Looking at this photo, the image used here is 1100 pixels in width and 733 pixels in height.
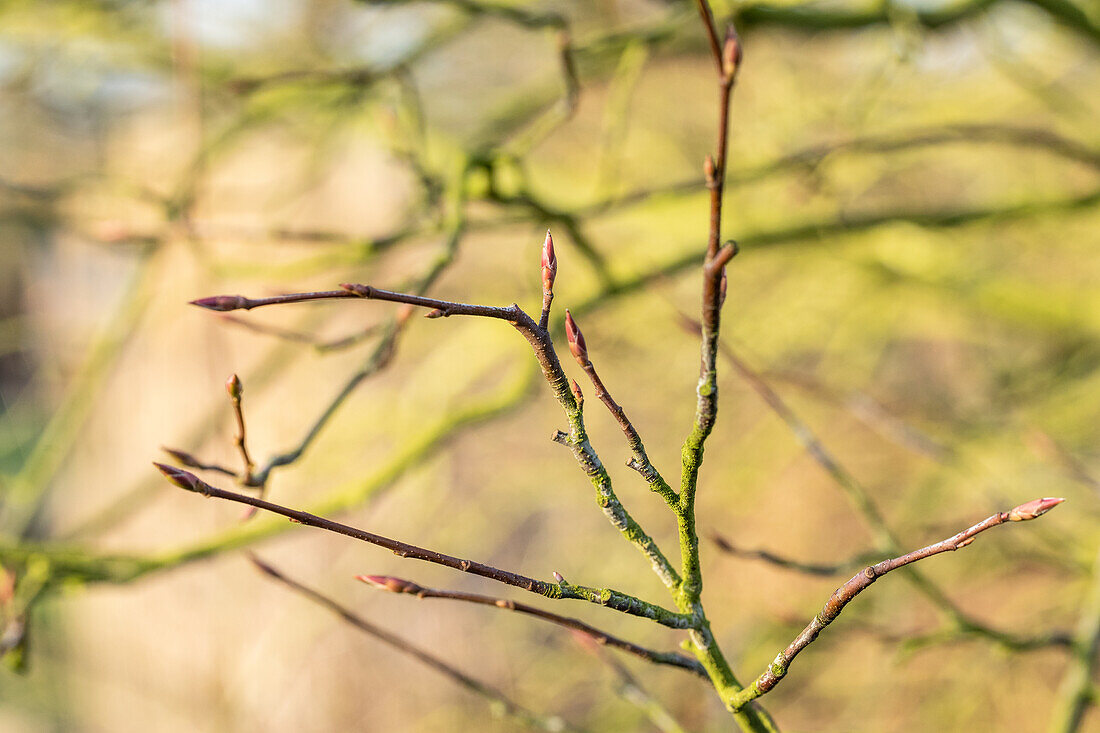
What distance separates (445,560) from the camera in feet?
1.66

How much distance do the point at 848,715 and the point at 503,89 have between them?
2.63 meters

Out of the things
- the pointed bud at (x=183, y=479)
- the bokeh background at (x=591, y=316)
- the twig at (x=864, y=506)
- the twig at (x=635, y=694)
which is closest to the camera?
the pointed bud at (x=183, y=479)

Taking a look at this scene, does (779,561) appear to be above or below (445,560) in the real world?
below

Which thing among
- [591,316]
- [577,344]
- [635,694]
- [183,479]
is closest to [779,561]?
[635,694]

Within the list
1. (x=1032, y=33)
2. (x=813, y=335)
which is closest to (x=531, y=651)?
(x=813, y=335)

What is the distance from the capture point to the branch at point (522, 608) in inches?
22.0

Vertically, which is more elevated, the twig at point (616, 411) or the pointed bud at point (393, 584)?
the twig at point (616, 411)

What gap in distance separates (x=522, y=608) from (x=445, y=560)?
0.10 meters

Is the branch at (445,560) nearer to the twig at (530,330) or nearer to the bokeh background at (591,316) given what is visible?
the twig at (530,330)

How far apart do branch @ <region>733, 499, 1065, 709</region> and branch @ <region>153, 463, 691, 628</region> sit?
0.24 ft

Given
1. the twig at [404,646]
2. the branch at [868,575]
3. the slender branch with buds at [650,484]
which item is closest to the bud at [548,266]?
the slender branch with buds at [650,484]

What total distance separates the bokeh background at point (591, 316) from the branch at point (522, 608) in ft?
1.09

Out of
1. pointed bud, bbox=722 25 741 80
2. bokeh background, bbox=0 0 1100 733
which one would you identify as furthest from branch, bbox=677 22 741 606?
bokeh background, bbox=0 0 1100 733

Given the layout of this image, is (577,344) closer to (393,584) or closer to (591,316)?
(393,584)
